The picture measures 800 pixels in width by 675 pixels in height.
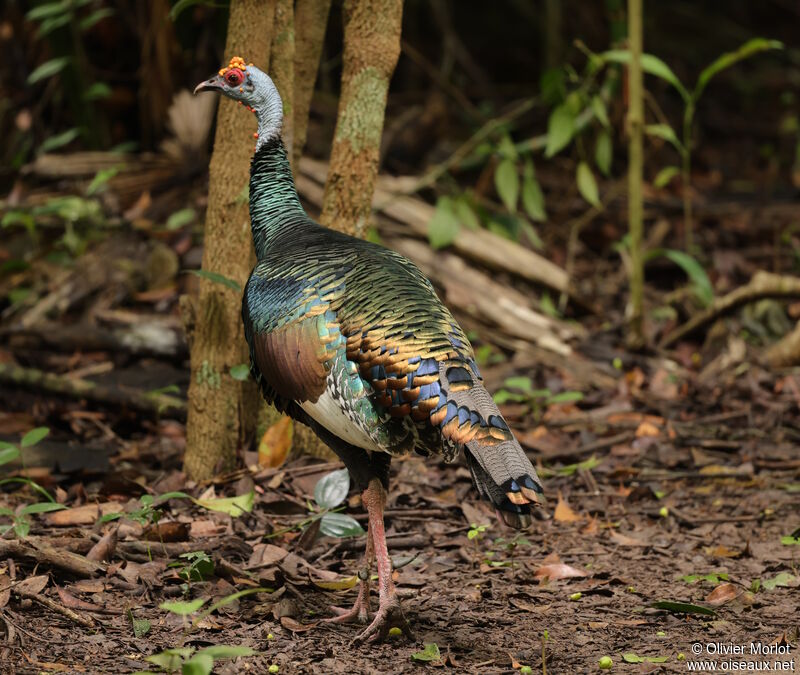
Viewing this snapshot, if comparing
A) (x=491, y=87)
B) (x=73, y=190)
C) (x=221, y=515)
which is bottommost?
(x=221, y=515)

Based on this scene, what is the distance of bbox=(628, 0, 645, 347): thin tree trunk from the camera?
698 cm

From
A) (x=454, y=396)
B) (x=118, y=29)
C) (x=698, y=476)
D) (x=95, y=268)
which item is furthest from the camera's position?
(x=118, y=29)

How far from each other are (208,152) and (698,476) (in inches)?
186

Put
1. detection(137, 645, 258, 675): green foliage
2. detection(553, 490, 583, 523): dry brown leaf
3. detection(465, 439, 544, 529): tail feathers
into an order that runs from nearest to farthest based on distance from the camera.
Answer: detection(137, 645, 258, 675): green foliage, detection(465, 439, 544, 529): tail feathers, detection(553, 490, 583, 523): dry brown leaf

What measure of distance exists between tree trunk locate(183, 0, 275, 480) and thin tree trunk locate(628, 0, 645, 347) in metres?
3.07

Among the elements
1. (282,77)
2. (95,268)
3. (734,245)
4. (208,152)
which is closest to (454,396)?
(282,77)

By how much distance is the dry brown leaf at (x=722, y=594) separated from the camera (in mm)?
4152

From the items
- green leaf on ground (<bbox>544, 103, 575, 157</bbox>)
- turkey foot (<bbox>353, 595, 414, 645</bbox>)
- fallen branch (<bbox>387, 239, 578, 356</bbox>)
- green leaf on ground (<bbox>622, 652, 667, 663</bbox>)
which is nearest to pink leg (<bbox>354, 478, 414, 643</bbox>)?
turkey foot (<bbox>353, 595, 414, 645</bbox>)

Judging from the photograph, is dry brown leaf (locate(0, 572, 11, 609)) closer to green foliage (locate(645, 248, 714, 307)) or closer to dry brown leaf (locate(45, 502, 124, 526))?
dry brown leaf (locate(45, 502, 124, 526))

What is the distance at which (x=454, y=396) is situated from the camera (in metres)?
3.54

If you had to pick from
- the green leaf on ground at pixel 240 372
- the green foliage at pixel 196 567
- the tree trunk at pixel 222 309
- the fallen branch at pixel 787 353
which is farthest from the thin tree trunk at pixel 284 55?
the fallen branch at pixel 787 353

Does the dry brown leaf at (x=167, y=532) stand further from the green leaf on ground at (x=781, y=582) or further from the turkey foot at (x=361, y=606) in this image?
the green leaf on ground at (x=781, y=582)

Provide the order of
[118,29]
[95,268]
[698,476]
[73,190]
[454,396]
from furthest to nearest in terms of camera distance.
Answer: [118,29], [73,190], [95,268], [698,476], [454,396]

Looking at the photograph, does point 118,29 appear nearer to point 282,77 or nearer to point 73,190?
point 73,190
